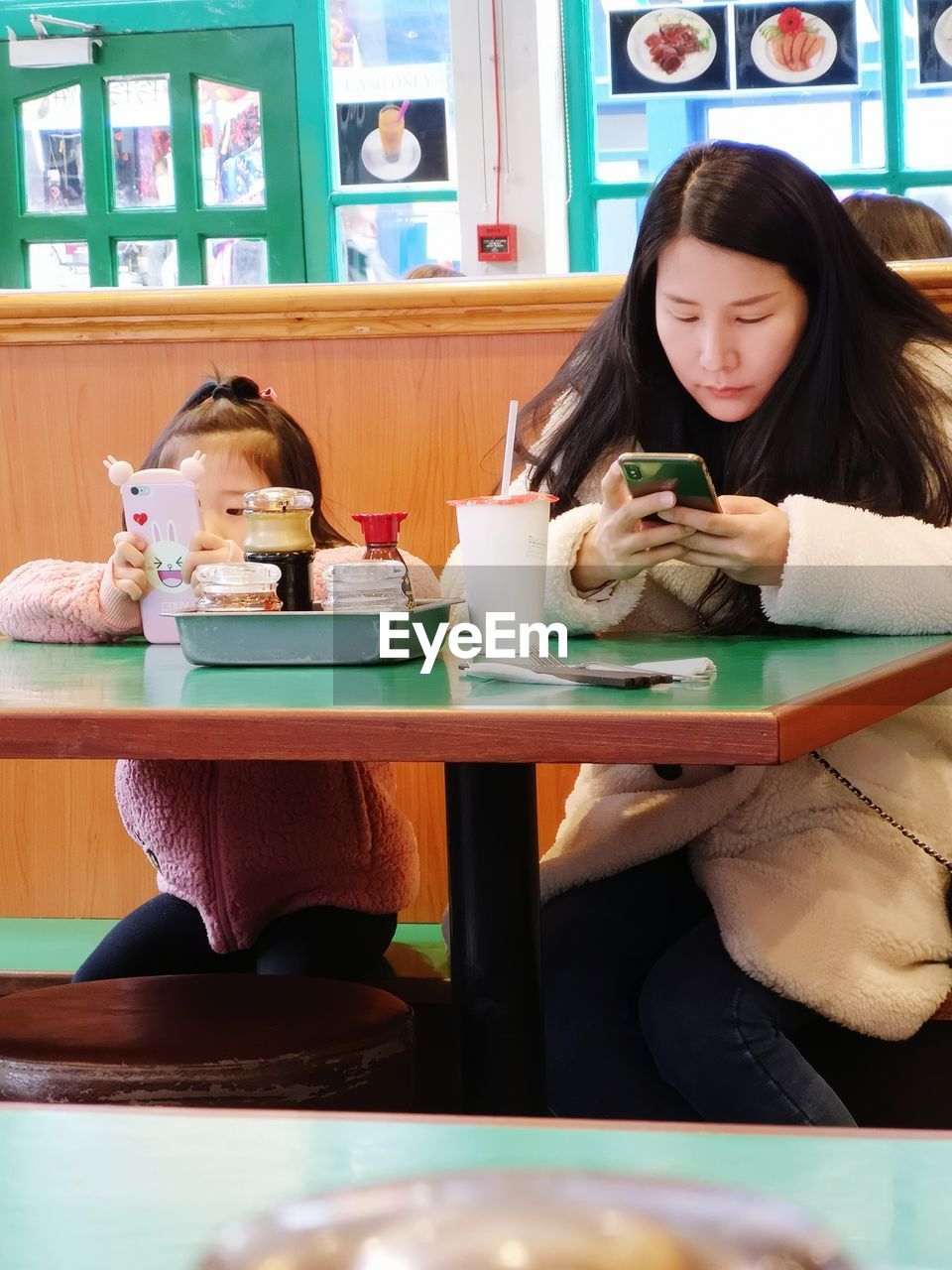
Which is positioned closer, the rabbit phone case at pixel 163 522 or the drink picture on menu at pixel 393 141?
the rabbit phone case at pixel 163 522

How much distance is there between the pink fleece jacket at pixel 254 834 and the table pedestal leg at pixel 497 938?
44 centimetres

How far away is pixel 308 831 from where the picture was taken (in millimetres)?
1703

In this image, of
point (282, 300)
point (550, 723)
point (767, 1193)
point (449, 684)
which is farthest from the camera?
point (282, 300)

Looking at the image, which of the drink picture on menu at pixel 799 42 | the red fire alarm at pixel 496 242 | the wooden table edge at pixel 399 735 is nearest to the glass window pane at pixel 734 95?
the drink picture on menu at pixel 799 42

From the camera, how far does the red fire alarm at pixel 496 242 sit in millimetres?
5223

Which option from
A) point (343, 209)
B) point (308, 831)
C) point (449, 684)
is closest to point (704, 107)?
point (343, 209)

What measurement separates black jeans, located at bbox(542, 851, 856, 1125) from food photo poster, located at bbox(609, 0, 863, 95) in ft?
14.9

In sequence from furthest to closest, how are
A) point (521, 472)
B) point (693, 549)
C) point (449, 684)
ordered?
1. point (521, 472)
2. point (693, 549)
3. point (449, 684)

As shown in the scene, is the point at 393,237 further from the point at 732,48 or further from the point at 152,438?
the point at 152,438

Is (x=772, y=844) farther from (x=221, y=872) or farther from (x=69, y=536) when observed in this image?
(x=69, y=536)

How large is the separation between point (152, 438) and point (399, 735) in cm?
136

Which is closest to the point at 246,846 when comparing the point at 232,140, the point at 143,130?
the point at 232,140

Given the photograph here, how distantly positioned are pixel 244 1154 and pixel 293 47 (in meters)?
5.66

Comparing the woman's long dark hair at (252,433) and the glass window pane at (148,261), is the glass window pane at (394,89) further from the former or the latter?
the woman's long dark hair at (252,433)
